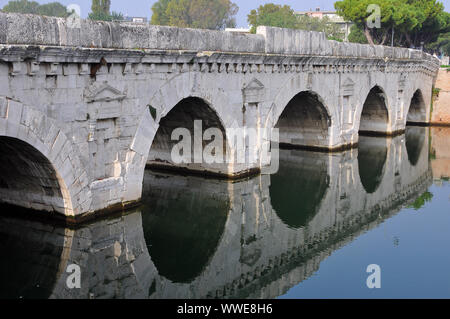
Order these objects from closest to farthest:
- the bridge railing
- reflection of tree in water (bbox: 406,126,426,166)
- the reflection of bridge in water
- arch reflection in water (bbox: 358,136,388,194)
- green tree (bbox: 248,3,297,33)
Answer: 1. the bridge railing
2. the reflection of bridge in water
3. arch reflection in water (bbox: 358,136,388,194)
4. reflection of tree in water (bbox: 406,126,426,166)
5. green tree (bbox: 248,3,297,33)

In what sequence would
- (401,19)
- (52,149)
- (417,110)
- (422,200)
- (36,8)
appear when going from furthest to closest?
1. (36,8)
2. (401,19)
3. (417,110)
4. (422,200)
5. (52,149)

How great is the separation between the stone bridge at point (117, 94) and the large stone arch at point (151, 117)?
24 mm

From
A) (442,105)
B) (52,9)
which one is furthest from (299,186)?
(52,9)

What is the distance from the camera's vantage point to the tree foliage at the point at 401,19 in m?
39.3

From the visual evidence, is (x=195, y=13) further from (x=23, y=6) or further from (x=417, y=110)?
(x=417, y=110)

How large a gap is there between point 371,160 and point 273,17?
5127 cm

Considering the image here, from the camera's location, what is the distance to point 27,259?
35.3ft

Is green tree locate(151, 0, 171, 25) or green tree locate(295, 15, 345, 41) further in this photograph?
green tree locate(151, 0, 171, 25)

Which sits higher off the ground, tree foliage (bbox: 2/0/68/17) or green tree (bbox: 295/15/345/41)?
tree foliage (bbox: 2/0/68/17)

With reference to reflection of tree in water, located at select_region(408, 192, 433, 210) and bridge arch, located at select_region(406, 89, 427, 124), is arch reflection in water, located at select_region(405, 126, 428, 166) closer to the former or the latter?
bridge arch, located at select_region(406, 89, 427, 124)

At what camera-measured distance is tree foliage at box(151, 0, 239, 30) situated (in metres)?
74.9

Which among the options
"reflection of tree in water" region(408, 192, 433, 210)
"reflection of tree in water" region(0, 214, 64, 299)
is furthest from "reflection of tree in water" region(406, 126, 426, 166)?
"reflection of tree in water" region(0, 214, 64, 299)

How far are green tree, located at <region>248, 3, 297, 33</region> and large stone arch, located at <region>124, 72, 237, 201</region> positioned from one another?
55.5m

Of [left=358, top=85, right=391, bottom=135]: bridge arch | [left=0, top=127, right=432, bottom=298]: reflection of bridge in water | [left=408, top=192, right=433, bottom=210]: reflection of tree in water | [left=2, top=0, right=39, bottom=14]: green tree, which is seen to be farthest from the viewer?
[left=2, top=0, right=39, bottom=14]: green tree
